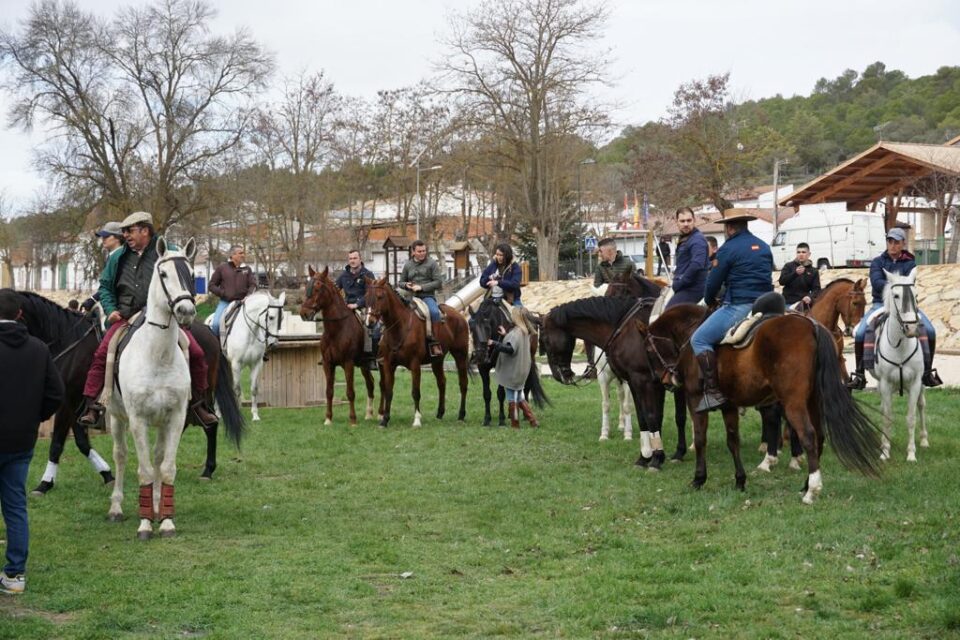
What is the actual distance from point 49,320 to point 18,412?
4.18m

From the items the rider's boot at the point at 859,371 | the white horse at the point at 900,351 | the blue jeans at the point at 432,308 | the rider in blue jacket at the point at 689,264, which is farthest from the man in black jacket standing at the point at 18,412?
the blue jeans at the point at 432,308

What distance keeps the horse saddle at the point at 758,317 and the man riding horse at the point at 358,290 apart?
8.00 meters

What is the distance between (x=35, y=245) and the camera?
45.5m

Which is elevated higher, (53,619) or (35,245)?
(35,245)

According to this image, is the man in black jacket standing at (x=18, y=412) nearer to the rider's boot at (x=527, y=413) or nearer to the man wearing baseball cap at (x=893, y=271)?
the man wearing baseball cap at (x=893, y=271)

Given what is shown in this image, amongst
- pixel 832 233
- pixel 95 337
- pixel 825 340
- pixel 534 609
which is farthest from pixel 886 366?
pixel 832 233

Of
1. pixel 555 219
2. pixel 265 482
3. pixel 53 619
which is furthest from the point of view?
pixel 555 219

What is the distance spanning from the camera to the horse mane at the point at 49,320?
10805 mm

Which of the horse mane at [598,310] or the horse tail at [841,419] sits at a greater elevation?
the horse mane at [598,310]

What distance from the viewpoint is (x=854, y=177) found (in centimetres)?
4312

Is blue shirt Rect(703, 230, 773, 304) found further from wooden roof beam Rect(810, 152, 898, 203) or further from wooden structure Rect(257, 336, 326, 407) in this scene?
wooden roof beam Rect(810, 152, 898, 203)

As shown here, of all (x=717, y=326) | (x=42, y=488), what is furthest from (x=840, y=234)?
(x=42, y=488)

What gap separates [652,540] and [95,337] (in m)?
6.08

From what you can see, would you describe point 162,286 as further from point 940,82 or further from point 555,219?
point 940,82
